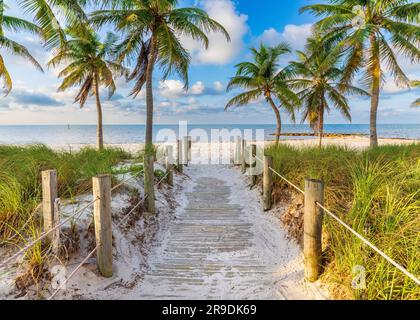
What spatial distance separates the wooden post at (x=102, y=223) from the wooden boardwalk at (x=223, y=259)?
1.87 ft

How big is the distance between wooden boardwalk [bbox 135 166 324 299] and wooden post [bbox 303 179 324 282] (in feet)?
0.98

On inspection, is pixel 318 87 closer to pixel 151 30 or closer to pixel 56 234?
pixel 151 30

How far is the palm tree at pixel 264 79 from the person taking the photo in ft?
45.3

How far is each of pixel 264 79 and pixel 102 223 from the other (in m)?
12.7

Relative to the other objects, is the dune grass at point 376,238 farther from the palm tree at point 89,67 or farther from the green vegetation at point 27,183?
the palm tree at point 89,67

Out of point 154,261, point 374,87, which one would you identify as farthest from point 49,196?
point 374,87

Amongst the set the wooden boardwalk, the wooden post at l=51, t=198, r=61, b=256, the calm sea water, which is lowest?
the wooden boardwalk

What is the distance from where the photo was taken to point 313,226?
311cm

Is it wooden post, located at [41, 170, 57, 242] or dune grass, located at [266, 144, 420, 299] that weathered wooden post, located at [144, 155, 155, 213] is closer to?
wooden post, located at [41, 170, 57, 242]

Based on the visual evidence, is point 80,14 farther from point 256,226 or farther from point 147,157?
point 256,226

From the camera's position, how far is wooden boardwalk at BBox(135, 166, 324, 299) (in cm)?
318

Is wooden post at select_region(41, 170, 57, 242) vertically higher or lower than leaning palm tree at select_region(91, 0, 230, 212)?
lower

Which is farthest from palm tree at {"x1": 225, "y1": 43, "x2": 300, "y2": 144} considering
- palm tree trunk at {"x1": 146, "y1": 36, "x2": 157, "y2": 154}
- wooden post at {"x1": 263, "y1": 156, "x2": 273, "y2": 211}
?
wooden post at {"x1": 263, "y1": 156, "x2": 273, "y2": 211}
